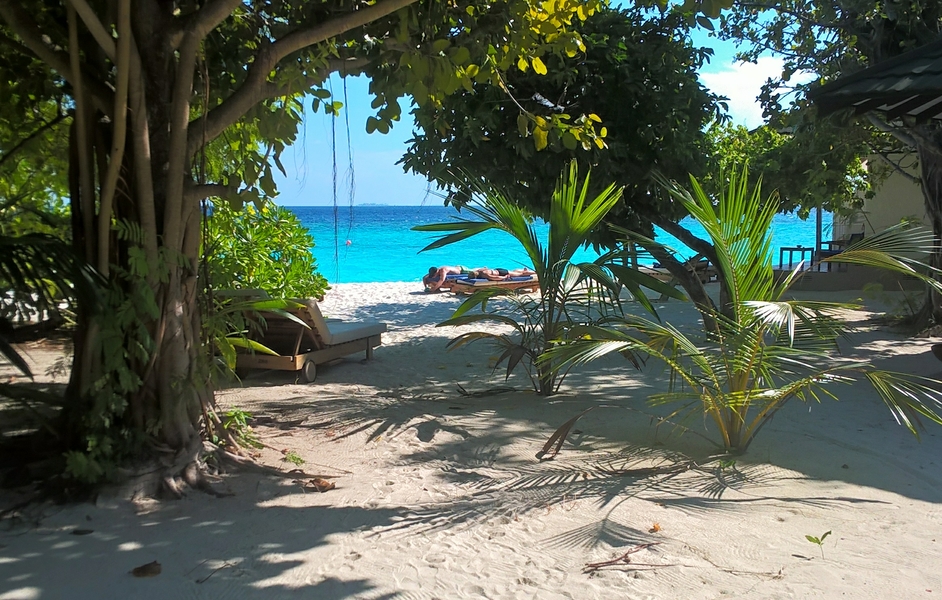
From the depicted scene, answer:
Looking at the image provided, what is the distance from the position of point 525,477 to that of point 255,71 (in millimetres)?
2477

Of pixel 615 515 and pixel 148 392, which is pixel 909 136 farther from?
pixel 148 392

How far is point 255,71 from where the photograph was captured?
3.55 m

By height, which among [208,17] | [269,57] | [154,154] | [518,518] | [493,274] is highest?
[208,17]

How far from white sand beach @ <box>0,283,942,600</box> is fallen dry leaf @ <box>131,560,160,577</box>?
0.02 metres

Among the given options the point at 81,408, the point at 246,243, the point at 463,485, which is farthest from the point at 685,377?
the point at 246,243

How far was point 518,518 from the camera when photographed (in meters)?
3.30

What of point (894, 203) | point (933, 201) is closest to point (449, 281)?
point (894, 203)

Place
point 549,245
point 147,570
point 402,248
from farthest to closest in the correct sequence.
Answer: point 402,248 < point 549,245 < point 147,570

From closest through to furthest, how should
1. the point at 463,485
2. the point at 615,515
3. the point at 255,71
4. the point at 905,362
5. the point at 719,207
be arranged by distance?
the point at 615,515 → the point at 255,71 → the point at 463,485 → the point at 719,207 → the point at 905,362

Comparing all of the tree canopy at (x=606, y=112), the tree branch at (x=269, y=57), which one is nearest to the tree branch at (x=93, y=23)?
the tree branch at (x=269, y=57)

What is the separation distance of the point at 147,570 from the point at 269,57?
2.34 m

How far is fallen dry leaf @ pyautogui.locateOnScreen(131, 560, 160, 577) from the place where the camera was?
2.64m

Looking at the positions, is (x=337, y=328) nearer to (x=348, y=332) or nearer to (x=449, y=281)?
(x=348, y=332)

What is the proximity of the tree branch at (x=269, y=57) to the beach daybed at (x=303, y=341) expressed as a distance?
2.71m
